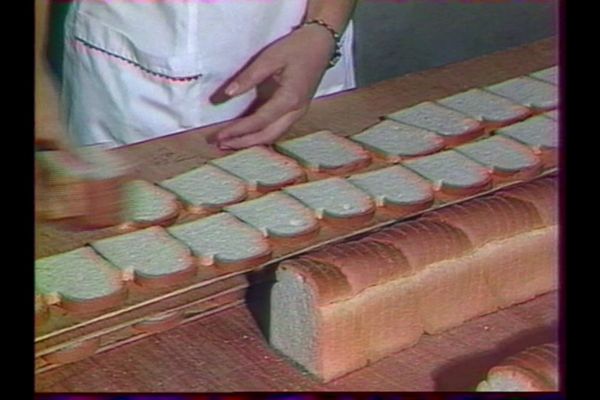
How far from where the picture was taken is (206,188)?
3.14ft

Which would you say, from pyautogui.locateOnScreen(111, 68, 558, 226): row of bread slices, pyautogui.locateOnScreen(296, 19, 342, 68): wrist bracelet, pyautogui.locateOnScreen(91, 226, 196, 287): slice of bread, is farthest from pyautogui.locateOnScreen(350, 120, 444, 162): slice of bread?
pyautogui.locateOnScreen(91, 226, 196, 287): slice of bread

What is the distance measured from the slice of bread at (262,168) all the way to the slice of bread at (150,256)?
12cm

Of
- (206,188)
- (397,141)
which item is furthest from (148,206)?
(397,141)

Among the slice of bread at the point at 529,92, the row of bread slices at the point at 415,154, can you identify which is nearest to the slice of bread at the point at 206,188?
the row of bread slices at the point at 415,154

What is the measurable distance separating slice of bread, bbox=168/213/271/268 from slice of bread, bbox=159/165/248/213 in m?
0.02

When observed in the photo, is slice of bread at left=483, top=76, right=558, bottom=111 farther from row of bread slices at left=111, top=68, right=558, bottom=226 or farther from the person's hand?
the person's hand

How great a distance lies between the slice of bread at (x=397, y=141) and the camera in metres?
1.02

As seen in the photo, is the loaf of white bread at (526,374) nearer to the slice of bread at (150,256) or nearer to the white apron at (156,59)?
the slice of bread at (150,256)

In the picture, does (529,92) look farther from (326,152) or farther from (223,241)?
(223,241)

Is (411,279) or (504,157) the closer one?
(411,279)

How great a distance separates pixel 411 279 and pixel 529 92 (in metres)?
0.38

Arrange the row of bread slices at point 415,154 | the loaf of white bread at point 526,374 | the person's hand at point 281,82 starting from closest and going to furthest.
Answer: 1. the loaf of white bread at point 526,374
2. the row of bread slices at point 415,154
3. the person's hand at point 281,82

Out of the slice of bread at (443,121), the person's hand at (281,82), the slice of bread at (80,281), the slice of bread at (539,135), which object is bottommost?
the slice of bread at (80,281)
